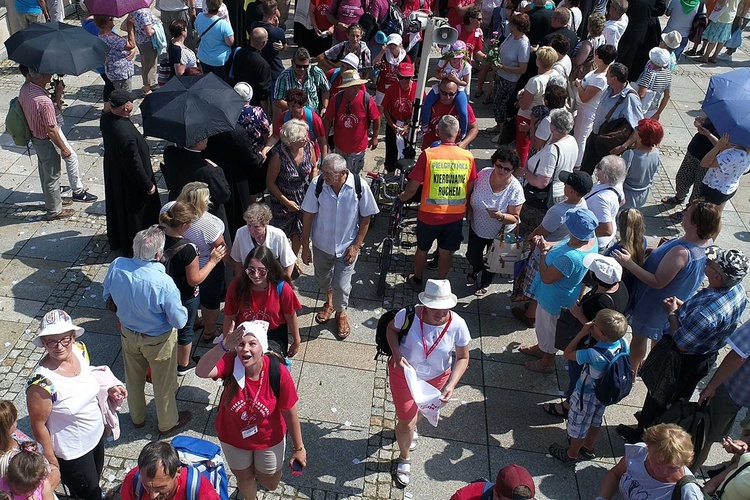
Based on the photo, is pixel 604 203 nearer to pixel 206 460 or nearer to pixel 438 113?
pixel 438 113

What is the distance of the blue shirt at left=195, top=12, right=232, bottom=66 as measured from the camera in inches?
370

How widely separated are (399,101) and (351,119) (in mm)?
846

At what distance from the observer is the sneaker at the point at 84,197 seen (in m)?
8.03

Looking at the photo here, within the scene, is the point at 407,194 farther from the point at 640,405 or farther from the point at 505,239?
the point at 640,405

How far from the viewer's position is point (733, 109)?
6.70 metres

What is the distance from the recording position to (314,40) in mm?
11547

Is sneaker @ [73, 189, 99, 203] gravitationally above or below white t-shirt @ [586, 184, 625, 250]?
below

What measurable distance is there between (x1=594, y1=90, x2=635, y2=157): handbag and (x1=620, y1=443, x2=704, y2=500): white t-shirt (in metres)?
4.36

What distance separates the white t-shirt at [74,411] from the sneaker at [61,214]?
3888 mm

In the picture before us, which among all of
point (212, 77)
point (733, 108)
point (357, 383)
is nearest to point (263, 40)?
point (212, 77)

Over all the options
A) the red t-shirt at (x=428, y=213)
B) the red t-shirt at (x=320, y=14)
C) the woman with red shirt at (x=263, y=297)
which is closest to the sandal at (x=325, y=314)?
the red t-shirt at (x=428, y=213)

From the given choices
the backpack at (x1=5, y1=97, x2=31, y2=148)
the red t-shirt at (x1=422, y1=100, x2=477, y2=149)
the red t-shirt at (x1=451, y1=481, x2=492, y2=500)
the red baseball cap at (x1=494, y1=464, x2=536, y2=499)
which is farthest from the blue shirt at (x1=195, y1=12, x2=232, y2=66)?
the red baseball cap at (x1=494, y1=464, x2=536, y2=499)

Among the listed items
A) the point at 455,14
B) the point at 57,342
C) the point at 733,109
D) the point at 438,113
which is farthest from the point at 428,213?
the point at 455,14

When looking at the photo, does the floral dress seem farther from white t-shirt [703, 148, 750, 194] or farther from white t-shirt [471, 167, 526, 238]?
white t-shirt [703, 148, 750, 194]
